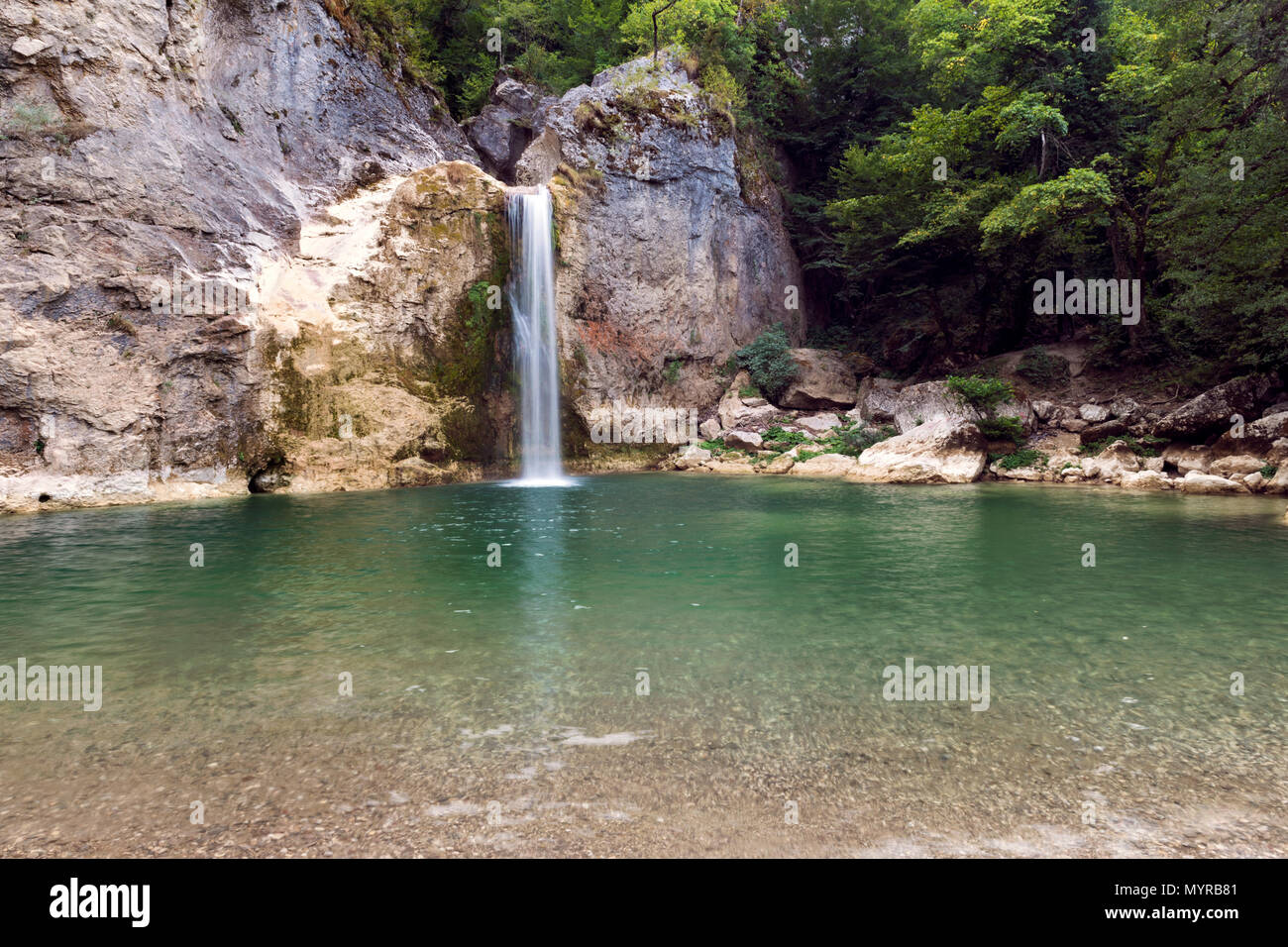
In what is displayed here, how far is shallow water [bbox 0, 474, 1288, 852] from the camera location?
3383mm

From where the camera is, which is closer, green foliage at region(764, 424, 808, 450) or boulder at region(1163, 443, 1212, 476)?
boulder at region(1163, 443, 1212, 476)

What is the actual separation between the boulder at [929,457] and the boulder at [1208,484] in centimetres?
488

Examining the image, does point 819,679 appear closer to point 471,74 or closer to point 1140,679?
point 1140,679

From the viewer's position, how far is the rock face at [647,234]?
2622 centimetres

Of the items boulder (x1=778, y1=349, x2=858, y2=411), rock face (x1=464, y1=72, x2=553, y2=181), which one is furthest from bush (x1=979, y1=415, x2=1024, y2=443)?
rock face (x1=464, y1=72, x2=553, y2=181)

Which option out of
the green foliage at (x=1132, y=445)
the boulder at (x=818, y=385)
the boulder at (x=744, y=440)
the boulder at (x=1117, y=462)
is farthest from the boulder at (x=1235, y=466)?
the boulder at (x=744, y=440)

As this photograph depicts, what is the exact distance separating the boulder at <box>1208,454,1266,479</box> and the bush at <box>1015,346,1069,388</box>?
746 centimetres

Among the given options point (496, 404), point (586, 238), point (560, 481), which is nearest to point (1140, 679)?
point (560, 481)

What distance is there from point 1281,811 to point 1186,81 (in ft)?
65.8

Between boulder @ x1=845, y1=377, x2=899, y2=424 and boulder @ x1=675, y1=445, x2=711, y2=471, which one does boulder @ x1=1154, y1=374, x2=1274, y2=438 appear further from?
boulder @ x1=675, y1=445, x2=711, y2=471
